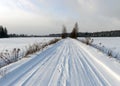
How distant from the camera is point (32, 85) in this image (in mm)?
5992

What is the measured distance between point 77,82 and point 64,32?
10570 cm

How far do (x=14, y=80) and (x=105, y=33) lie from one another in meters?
169

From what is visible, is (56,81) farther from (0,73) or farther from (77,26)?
(77,26)

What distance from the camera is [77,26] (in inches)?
3841

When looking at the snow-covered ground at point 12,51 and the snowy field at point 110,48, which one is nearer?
the snow-covered ground at point 12,51

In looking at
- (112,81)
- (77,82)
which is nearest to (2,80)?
(77,82)

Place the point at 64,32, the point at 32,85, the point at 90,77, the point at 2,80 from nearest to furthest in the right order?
the point at 32,85 < the point at 2,80 < the point at 90,77 < the point at 64,32

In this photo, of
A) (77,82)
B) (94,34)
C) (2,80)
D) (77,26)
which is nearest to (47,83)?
(77,82)

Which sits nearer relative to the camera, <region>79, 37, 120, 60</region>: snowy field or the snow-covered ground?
the snow-covered ground

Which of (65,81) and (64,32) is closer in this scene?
(65,81)

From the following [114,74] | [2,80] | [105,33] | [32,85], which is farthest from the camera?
[105,33]

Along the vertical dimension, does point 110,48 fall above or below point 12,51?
below

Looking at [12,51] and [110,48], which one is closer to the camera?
[12,51]

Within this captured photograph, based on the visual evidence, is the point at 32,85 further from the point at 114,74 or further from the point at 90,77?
the point at 114,74
